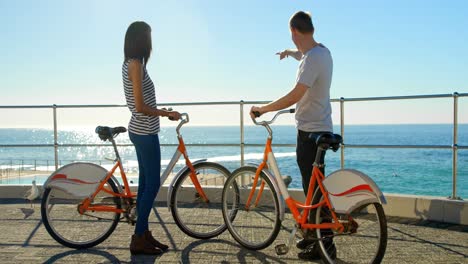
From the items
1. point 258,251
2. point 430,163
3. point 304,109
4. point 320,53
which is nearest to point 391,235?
point 258,251

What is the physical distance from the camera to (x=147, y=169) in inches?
145

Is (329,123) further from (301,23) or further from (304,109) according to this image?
(301,23)

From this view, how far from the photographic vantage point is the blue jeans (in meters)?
3.66

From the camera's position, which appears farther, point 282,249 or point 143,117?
point 143,117

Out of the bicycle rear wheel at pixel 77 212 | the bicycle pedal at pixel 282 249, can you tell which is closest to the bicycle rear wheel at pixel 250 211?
the bicycle pedal at pixel 282 249

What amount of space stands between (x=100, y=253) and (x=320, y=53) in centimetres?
223

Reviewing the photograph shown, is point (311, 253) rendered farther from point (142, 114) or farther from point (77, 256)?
point (77, 256)

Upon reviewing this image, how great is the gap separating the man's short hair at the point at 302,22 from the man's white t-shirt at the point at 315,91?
0.14 meters

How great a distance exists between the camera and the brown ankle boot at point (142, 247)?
142 inches

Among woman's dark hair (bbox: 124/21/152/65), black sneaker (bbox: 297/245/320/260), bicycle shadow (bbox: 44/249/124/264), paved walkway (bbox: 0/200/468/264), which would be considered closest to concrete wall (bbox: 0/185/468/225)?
paved walkway (bbox: 0/200/468/264)

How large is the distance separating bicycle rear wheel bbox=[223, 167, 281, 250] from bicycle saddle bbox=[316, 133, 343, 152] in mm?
649

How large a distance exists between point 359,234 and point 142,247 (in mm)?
1597

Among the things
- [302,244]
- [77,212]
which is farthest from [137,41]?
[302,244]

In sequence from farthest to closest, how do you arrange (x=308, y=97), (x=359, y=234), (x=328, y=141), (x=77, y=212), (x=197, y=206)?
(x=197, y=206) → (x=77, y=212) → (x=308, y=97) → (x=359, y=234) → (x=328, y=141)
